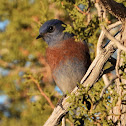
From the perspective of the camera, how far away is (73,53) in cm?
512

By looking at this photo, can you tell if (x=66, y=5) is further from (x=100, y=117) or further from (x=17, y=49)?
(x=17, y=49)

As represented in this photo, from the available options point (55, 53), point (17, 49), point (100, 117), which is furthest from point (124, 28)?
point (17, 49)

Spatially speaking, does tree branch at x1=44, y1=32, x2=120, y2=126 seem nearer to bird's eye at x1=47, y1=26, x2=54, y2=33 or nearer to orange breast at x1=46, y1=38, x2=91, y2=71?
orange breast at x1=46, y1=38, x2=91, y2=71

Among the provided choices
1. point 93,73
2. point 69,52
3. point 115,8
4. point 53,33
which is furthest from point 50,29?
point 115,8

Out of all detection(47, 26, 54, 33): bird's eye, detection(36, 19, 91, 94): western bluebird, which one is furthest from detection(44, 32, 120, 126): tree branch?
detection(47, 26, 54, 33): bird's eye

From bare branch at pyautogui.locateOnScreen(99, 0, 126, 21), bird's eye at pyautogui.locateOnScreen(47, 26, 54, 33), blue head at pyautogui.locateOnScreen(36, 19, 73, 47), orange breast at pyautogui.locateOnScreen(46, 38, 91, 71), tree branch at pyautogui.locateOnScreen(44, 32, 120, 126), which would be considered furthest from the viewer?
bird's eye at pyautogui.locateOnScreen(47, 26, 54, 33)

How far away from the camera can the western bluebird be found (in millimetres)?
5125

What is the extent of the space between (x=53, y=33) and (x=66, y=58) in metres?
0.77

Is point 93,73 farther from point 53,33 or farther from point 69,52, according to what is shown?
point 53,33

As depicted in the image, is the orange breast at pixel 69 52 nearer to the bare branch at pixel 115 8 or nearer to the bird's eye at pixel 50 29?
the bird's eye at pixel 50 29

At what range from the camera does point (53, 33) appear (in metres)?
5.66

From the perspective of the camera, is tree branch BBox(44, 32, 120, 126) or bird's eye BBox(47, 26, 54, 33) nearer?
tree branch BBox(44, 32, 120, 126)

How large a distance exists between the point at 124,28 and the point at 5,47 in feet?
18.9

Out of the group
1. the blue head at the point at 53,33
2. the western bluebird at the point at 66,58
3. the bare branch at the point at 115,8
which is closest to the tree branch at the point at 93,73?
the bare branch at the point at 115,8
